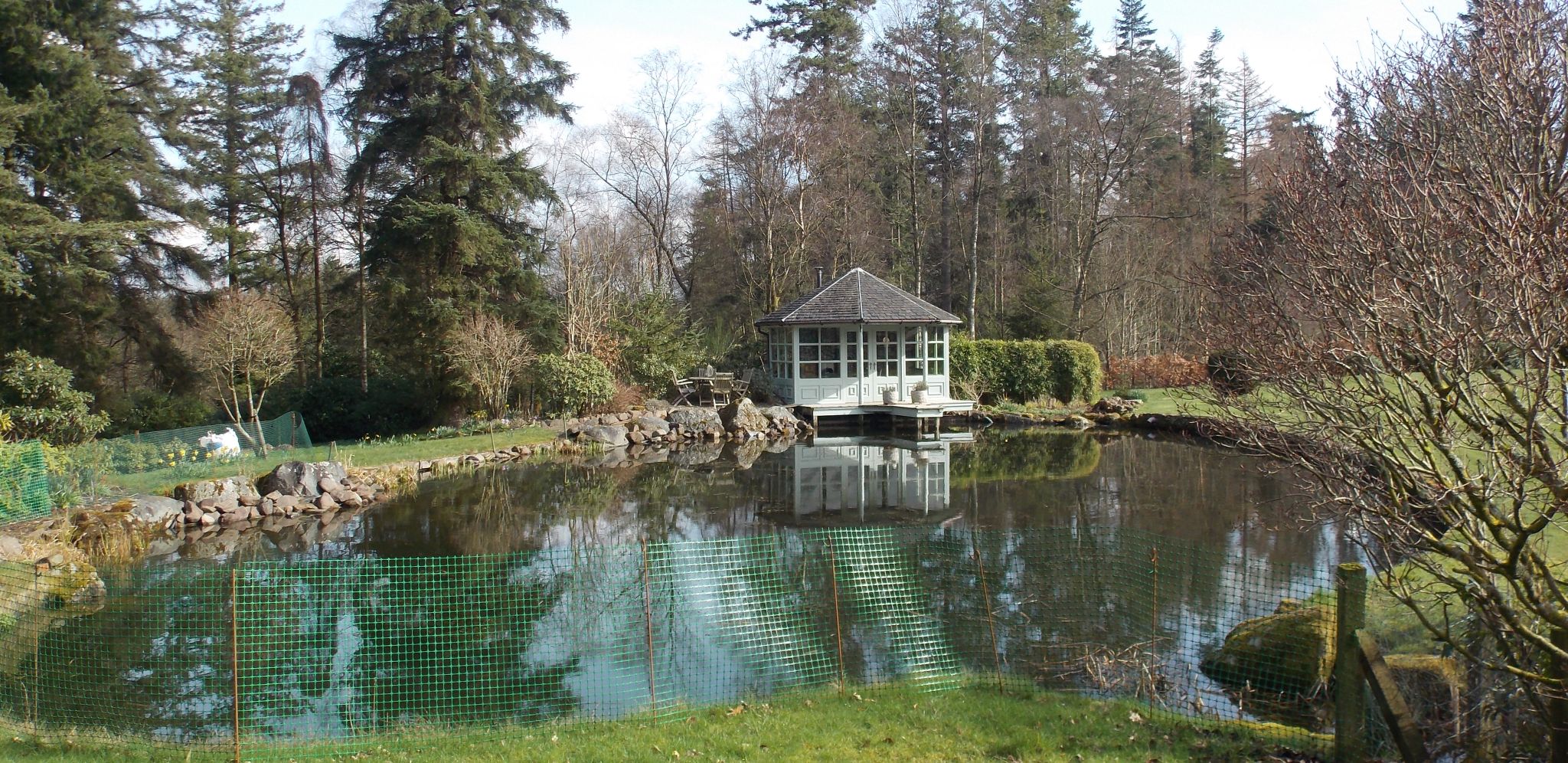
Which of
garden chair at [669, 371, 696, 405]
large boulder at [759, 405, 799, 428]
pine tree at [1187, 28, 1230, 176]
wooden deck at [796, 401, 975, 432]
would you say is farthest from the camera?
pine tree at [1187, 28, 1230, 176]

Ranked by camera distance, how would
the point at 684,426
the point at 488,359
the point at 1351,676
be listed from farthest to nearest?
the point at 684,426 < the point at 488,359 < the point at 1351,676

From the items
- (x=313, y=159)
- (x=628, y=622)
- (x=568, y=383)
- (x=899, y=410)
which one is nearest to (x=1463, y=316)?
(x=628, y=622)

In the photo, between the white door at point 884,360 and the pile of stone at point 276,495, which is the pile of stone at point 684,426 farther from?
the pile of stone at point 276,495

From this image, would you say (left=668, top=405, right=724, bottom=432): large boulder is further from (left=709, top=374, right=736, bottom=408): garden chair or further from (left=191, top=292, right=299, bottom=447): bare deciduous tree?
(left=191, top=292, right=299, bottom=447): bare deciduous tree

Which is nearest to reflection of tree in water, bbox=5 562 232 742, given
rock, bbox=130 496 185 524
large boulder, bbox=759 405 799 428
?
rock, bbox=130 496 185 524

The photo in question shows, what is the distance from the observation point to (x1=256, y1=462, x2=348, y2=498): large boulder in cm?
1312

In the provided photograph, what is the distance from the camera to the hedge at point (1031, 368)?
2480 cm

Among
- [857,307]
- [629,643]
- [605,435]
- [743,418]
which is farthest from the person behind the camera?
[857,307]

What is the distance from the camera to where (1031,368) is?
982 inches

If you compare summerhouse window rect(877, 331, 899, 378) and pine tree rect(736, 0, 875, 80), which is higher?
pine tree rect(736, 0, 875, 80)

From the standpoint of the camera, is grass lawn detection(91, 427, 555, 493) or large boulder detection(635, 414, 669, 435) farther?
large boulder detection(635, 414, 669, 435)

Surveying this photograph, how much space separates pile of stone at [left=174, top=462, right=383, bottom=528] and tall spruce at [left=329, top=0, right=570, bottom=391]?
7657 mm

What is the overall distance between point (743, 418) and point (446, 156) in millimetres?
9092

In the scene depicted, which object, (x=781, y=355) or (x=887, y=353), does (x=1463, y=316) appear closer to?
(x=887, y=353)
